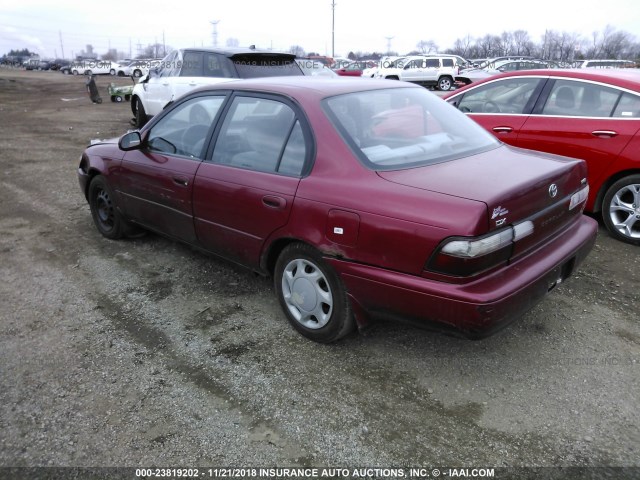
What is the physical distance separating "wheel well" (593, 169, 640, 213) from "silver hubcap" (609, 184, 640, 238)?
118 millimetres

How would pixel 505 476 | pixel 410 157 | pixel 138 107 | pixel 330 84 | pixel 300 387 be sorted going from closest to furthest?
pixel 505 476 < pixel 300 387 < pixel 410 157 < pixel 330 84 < pixel 138 107

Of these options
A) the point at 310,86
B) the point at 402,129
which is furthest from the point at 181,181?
the point at 402,129

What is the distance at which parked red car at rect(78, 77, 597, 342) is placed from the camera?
8.52 ft

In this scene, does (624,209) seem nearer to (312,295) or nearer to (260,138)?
(312,295)

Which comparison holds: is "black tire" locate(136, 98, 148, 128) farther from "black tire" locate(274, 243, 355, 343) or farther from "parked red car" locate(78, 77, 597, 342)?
"black tire" locate(274, 243, 355, 343)

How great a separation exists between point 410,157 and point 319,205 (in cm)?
65

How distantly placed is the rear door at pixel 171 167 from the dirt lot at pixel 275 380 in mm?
507

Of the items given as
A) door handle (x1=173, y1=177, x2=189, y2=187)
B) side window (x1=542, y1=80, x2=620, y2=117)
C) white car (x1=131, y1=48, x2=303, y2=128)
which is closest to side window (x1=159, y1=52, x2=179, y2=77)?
white car (x1=131, y1=48, x2=303, y2=128)

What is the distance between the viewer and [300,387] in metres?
2.93

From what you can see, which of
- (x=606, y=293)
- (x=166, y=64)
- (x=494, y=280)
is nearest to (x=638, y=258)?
(x=606, y=293)

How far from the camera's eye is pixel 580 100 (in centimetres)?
513

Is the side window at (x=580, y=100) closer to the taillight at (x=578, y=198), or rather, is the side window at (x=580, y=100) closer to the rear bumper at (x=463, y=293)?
the taillight at (x=578, y=198)

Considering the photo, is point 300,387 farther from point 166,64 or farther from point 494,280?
point 166,64

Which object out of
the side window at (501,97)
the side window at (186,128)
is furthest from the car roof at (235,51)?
the side window at (186,128)
